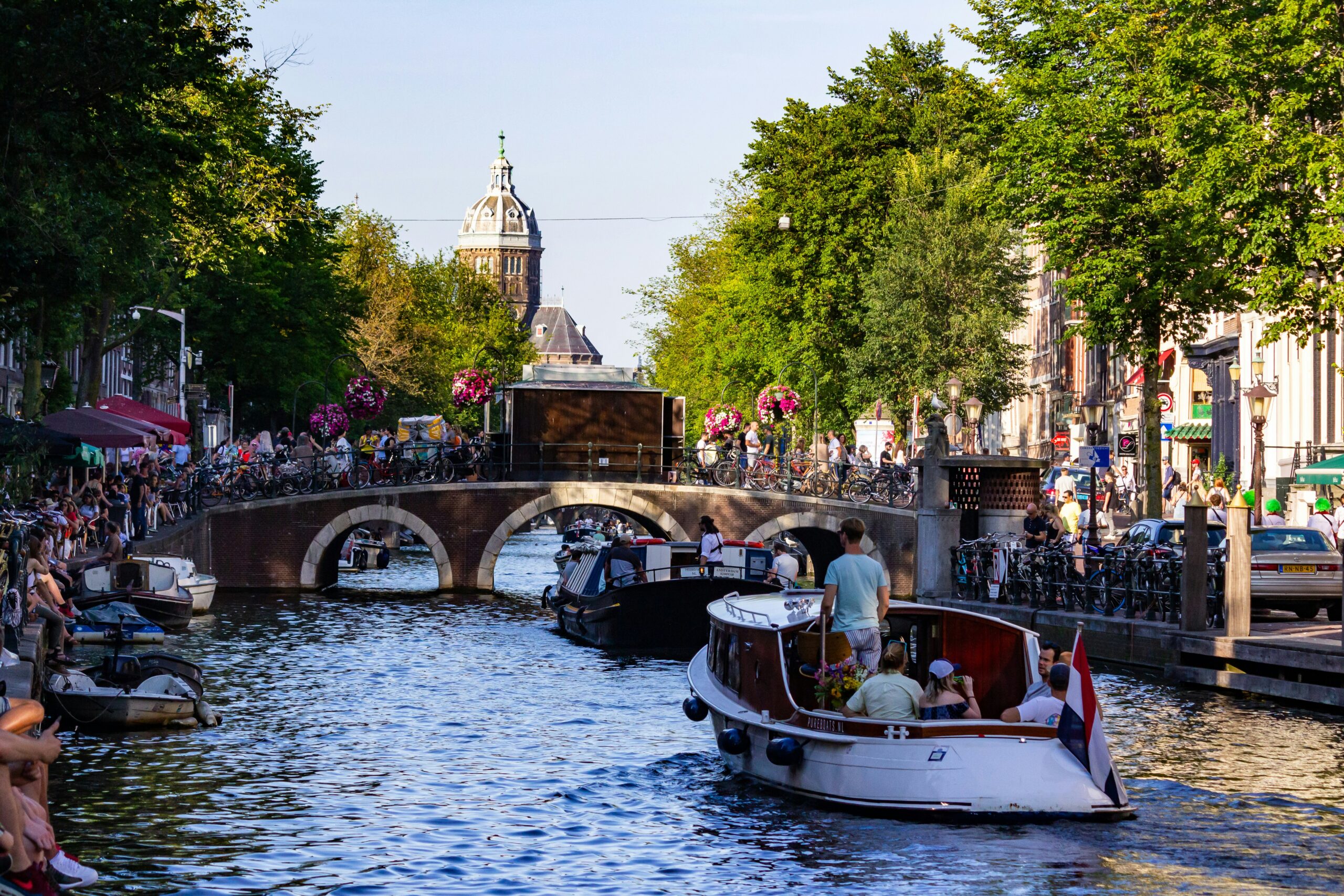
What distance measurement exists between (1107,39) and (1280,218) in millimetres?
9610

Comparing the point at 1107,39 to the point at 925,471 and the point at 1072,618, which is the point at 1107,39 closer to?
the point at 925,471

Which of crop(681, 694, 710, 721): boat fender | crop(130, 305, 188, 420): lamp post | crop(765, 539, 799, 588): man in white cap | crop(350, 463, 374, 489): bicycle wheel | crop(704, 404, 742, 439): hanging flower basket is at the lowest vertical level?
crop(681, 694, 710, 721): boat fender

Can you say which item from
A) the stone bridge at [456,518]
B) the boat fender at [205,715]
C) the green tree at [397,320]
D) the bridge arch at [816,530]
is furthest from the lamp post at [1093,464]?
the green tree at [397,320]

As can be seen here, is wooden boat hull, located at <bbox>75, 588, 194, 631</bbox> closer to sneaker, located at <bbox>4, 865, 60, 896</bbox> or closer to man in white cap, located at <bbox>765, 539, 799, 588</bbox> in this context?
man in white cap, located at <bbox>765, 539, 799, 588</bbox>

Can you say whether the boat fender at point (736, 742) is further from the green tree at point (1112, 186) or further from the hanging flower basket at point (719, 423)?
the hanging flower basket at point (719, 423)

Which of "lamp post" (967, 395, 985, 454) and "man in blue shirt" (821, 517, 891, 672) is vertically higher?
"lamp post" (967, 395, 985, 454)

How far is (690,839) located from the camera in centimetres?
1636

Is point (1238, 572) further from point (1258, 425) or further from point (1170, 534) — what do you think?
point (1258, 425)

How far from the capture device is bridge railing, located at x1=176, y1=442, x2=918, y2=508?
1864 inches

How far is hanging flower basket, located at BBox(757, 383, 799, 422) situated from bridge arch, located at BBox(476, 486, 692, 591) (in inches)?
468

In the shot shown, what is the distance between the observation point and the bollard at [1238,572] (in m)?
24.8

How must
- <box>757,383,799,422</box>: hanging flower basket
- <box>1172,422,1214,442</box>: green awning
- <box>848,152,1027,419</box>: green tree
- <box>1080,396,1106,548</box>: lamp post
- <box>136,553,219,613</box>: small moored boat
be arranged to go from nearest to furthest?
<box>1080,396,1106,548</box>: lamp post
<box>136,553,219,613</box>: small moored boat
<box>848,152,1027,419</box>: green tree
<box>1172,422,1214,442</box>: green awning
<box>757,383,799,422</box>: hanging flower basket

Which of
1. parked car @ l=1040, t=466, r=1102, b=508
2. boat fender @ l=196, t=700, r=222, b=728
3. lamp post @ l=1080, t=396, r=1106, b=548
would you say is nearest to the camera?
boat fender @ l=196, t=700, r=222, b=728

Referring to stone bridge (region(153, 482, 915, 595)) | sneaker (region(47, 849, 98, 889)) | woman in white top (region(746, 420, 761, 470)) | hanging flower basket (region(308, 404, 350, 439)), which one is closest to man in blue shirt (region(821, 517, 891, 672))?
sneaker (region(47, 849, 98, 889))
